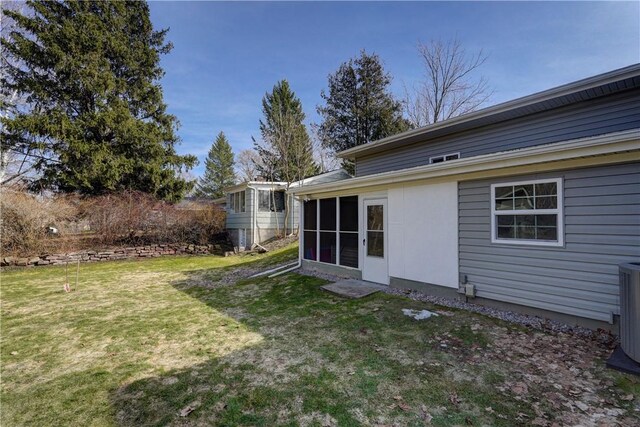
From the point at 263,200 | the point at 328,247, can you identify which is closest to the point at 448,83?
the point at 263,200

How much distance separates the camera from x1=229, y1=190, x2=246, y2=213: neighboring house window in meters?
17.0

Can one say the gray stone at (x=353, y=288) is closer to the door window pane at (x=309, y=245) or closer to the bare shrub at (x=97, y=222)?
the door window pane at (x=309, y=245)

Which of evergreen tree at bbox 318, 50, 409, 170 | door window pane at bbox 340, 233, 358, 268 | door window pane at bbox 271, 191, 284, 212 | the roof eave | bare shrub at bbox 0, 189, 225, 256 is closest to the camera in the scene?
the roof eave

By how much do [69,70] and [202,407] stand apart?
18.3 m

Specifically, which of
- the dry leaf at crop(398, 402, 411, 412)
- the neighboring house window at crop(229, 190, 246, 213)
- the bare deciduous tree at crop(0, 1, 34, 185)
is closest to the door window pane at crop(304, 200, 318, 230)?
the dry leaf at crop(398, 402, 411, 412)

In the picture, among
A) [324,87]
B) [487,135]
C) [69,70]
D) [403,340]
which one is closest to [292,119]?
[324,87]

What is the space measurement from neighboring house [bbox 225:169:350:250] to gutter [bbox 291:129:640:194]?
9.66 meters

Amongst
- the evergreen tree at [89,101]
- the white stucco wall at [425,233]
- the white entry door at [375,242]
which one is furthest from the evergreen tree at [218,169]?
the white stucco wall at [425,233]

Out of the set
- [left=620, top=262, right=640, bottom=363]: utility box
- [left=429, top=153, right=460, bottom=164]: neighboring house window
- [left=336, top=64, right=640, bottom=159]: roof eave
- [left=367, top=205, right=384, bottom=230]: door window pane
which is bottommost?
[left=620, top=262, right=640, bottom=363]: utility box

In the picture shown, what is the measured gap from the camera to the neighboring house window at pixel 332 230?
26.0 ft

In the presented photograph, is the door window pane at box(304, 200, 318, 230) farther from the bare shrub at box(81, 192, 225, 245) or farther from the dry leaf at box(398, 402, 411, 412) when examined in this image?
the bare shrub at box(81, 192, 225, 245)

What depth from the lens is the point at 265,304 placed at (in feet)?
20.6

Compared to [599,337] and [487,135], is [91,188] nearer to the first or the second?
[487,135]

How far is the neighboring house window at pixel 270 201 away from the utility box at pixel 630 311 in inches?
568
